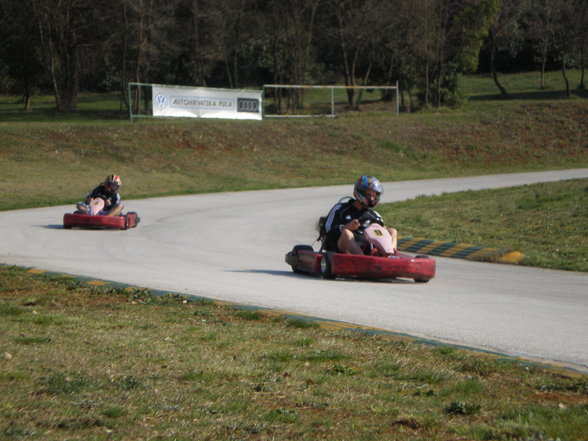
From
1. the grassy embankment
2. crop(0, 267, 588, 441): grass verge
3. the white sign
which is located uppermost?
the white sign

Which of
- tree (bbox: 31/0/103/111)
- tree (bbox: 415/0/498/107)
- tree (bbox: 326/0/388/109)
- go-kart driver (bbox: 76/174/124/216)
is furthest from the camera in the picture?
tree (bbox: 326/0/388/109)

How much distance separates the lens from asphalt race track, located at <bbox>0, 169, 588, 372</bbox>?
281 inches

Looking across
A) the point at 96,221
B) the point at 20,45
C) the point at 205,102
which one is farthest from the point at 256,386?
the point at 20,45

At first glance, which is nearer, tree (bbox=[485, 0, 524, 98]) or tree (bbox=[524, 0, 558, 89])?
tree (bbox=[524, 0, 558, 89])

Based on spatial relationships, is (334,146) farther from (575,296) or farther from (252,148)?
(575,296)

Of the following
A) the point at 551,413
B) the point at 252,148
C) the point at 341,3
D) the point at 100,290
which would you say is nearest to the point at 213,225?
the point at 100,290

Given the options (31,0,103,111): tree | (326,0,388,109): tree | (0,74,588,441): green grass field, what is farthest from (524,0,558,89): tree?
(0,74,588,441): green grass field

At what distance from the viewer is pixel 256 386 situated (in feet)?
17.0

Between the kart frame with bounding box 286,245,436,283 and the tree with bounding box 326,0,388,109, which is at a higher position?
the tree with bounding box 326,0,388,109

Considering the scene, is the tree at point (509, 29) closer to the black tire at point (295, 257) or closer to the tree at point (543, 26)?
the tree at point (543, 26)

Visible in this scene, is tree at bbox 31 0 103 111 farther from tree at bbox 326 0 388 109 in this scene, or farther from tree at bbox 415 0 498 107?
tree at bbox 415 0 498 107

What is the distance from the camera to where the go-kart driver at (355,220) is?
11.0 m

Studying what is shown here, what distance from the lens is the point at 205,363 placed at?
18.9 feet

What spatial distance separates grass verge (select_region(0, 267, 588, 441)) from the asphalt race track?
2.56ft
